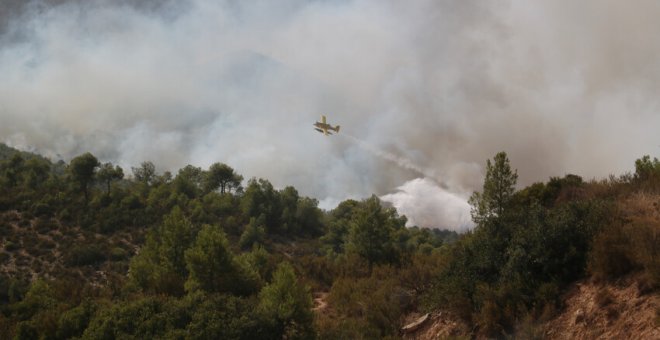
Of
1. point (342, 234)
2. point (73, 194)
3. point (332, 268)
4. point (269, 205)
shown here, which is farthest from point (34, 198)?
point (332, 268)

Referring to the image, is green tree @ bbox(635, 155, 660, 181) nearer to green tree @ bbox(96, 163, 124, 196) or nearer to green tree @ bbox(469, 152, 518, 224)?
green tree @ bbox(469, 152, 518, 224)

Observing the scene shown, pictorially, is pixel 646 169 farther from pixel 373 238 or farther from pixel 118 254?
pixel 118 254

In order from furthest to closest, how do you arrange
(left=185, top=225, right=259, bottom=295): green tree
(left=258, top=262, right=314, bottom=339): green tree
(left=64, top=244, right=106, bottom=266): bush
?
(left=64, top=244, right=106, bottom=266): bush → (left=185, top=225, right=259, bottom=295): green tree → (left=258, top=262, right=314, bottom=339): green tree

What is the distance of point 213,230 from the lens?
30.4 metres

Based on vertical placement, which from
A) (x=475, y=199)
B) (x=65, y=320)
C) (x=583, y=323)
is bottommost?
(x=583, y=323)

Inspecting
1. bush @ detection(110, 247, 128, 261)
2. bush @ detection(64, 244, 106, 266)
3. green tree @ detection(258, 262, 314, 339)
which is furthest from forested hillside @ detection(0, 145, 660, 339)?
bush @ detection(110, 247, 128, 261)

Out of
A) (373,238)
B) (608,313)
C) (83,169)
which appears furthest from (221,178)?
(608,313)

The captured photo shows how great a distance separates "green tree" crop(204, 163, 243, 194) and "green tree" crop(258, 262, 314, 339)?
289ft

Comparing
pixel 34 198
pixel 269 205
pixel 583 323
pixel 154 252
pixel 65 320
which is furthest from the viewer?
pixel 269 205

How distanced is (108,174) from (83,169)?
5.02 meters

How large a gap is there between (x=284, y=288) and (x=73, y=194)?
7114 centimetres

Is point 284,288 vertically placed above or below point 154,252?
below

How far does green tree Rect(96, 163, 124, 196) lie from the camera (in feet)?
289

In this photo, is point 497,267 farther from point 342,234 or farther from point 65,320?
point 342,234
